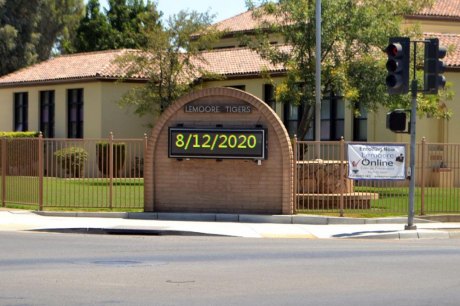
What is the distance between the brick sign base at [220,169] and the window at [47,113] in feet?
80.1

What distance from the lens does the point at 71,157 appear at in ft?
93.8

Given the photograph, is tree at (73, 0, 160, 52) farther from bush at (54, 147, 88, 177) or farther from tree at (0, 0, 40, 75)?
bush at (54, 147, 88, 177)

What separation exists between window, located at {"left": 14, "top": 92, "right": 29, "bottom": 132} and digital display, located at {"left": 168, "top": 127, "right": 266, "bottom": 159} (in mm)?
26661

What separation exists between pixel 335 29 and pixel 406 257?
674 inches

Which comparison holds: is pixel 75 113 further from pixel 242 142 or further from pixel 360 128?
pixel 242 142

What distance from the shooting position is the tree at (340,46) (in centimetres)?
3256

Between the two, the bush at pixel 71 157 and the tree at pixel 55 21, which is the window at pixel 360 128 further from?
the tree at pixel 55 21

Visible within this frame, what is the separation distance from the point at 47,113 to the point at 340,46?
65.9 feet

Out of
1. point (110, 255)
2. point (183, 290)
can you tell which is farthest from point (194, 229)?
point (183, 290)

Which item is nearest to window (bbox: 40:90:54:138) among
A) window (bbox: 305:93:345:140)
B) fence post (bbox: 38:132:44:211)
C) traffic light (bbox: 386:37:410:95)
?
window (bbox: 305:93:345:140)

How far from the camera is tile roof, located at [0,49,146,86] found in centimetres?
4561

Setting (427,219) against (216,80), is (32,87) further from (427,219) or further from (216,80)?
(427,219)

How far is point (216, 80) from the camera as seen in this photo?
44.3m

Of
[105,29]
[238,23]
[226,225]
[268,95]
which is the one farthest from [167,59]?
[105,29]
